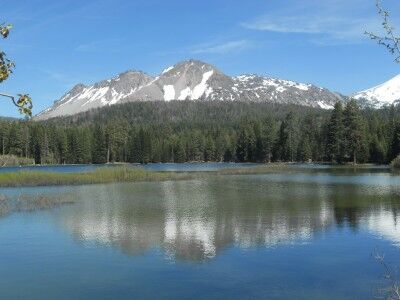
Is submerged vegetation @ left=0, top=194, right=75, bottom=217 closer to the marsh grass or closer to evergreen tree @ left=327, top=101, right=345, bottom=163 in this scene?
the marsh grass

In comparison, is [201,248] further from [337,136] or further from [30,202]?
[337,136]

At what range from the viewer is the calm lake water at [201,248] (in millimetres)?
19703

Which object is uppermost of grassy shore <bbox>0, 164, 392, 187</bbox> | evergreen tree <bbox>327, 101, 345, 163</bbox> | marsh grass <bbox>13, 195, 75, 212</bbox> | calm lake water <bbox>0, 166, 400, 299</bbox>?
evergreen tree <bbox>327, 101, 345, 163</bbox>

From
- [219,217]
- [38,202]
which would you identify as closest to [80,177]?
[38,202]

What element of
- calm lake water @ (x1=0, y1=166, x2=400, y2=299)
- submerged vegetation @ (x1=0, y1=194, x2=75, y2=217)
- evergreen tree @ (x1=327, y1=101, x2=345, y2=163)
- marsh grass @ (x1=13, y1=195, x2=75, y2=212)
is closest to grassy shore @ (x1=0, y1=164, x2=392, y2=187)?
submerged vegetation @ (x1=0, y1=194, x2=75, y2=217)

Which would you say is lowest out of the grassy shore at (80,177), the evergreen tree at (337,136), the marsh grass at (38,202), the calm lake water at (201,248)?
the calm lake water at (201,248)

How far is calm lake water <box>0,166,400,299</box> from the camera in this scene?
19.7 metres

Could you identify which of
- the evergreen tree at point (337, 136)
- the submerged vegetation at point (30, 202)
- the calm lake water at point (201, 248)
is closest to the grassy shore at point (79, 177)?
the submerged vegetation at point (30, 202)

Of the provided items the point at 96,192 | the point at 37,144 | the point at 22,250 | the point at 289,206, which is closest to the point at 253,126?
the point at 37,144

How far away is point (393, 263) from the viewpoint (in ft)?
75.5

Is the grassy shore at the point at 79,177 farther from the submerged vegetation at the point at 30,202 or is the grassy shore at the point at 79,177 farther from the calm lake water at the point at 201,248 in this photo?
the calm lake water at the point at 201,248

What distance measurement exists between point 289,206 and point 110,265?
73.7 feet

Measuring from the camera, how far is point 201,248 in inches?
1052

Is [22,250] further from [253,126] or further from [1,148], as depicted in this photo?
[253,126]
